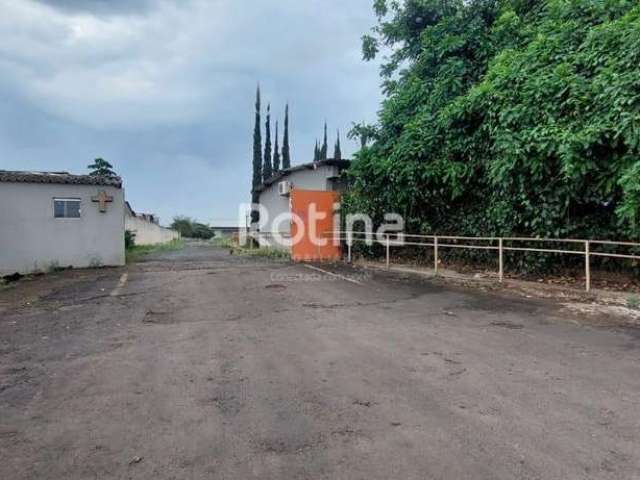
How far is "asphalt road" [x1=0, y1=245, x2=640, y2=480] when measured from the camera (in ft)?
7.36

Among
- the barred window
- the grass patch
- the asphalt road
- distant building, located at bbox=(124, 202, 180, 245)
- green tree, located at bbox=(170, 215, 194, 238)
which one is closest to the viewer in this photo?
the asphalt road

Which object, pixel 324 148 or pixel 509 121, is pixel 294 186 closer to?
pixel 509 121

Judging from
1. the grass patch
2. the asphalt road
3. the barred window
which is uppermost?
the barred window

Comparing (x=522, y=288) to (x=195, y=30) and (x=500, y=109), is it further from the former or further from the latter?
(x=195, y=30)

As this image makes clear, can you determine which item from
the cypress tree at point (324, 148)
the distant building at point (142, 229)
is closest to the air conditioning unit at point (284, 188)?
the distant building at point (142, 229)

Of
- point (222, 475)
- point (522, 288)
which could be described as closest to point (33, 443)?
point (222, 475)

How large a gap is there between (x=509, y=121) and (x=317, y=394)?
6.97 m

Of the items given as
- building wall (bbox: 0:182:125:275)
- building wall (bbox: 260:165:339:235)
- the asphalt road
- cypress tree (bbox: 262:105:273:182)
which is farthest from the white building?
cypress tree (bbox: 262:105:273:182)

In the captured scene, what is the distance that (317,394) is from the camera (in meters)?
3.16

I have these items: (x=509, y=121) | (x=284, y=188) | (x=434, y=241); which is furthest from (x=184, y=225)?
(x=509, y=121)

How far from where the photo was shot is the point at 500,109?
8391 millimetres

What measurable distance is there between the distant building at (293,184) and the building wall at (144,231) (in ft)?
32.1

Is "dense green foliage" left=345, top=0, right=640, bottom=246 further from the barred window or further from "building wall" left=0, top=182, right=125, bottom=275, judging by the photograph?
the barred window

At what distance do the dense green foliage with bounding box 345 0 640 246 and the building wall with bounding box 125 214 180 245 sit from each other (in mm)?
19891
